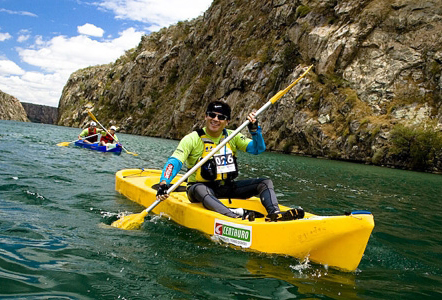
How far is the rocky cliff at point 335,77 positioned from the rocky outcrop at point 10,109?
136144mm

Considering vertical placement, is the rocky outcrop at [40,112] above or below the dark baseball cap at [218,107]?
above

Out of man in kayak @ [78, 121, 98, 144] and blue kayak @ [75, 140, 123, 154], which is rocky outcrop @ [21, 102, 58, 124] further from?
blue kayak @ [75, 140, 123, 154]

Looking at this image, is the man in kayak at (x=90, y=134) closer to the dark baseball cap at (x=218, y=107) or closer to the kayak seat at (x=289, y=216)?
the dark baseball cap at (x=218, y=107)

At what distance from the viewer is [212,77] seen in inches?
2157

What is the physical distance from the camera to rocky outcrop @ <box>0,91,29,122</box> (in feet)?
527

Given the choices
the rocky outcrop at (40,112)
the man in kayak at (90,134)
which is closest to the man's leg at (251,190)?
the man in kayak at (90,134)

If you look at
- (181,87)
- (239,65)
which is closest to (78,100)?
(181,87)

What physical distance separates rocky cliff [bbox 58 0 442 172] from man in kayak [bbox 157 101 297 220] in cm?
2803

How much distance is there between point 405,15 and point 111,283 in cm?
4123

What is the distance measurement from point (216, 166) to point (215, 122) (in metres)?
0.69

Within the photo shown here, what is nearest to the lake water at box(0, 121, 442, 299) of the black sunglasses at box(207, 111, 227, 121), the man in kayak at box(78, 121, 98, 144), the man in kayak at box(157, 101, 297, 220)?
the man in kayak at box(157, 101, 297, 220)

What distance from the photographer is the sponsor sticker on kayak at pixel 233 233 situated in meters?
4.52

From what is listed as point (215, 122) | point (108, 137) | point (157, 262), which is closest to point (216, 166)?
point (215, 122)

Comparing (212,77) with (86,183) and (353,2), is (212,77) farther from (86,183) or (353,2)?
(86,183)
